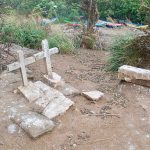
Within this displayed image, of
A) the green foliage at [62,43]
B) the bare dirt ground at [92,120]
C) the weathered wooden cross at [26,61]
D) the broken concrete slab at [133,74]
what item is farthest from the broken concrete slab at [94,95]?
the green foliage at [62,43]

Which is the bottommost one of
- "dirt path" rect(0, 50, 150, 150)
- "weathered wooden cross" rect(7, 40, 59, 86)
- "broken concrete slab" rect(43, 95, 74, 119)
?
"dirt path" rect(0, 50, 150, 150)

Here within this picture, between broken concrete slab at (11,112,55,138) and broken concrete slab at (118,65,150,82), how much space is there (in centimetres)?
164

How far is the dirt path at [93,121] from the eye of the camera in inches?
127

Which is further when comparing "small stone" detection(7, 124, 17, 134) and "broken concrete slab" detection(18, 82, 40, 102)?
"broken concrete slab" detection(18, 82, 40, 102)

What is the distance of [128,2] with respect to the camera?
11.4 metres

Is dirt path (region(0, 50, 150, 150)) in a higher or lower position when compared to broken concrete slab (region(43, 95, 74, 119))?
lower

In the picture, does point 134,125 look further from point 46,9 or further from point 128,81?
point 46,9

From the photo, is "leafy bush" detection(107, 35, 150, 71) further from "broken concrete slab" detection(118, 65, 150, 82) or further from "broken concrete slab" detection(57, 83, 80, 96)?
"broken concrete slab" detection(57, 83, 80, 96)

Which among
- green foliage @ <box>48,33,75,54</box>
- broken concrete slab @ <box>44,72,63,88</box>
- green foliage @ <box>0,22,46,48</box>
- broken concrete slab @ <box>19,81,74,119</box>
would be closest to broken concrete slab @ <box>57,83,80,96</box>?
broken concrete slab @ <box>44,72,63,88</box>

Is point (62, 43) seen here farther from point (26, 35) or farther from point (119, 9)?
point (119, 9)

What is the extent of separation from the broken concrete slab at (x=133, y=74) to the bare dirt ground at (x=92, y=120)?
12 cm

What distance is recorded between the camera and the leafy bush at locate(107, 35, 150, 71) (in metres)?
5.34

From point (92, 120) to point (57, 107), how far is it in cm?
47

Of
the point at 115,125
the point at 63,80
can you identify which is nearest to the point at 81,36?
the point at 63,80
